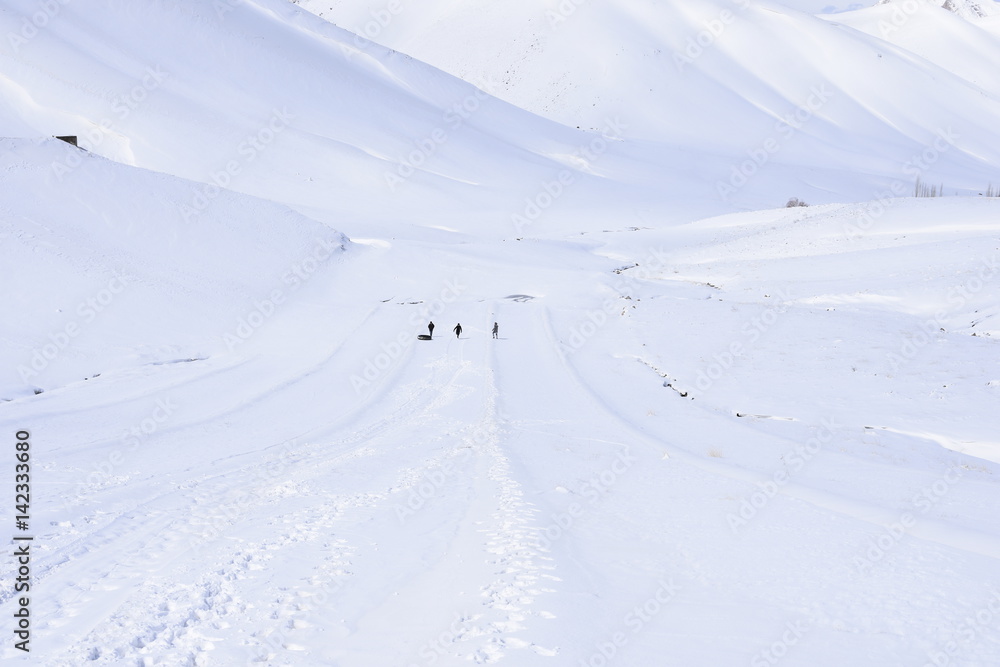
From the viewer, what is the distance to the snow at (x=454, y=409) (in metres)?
6.82

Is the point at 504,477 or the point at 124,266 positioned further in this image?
the point at 124,266

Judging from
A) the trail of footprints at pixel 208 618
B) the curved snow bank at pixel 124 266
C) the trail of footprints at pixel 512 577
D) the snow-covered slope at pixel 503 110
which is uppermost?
the snow-covered slope at pixel 503 110

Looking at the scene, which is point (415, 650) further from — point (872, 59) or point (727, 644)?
point (872, 59)

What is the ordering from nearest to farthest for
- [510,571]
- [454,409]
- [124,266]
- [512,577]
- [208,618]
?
[208,618]
[512,577]
[510,571]
[454,409]
[124,266]

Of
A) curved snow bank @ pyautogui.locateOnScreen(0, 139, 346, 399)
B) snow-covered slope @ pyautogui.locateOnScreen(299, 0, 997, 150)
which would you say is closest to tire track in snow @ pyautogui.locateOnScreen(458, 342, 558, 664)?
curved snow bank @ pyautogui.locateOnScreen(0, 139, 346, 399)

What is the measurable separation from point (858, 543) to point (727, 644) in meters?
3.31

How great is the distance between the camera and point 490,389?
2069cm

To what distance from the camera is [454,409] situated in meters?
18.0

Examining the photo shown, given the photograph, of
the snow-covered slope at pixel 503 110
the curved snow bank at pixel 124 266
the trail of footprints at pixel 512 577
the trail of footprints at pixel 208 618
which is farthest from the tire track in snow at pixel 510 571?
the snow-covered slope at pixel 503 110

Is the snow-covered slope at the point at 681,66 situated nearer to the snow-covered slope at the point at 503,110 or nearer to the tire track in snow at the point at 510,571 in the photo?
the snow-covered slope at the point at 503,110

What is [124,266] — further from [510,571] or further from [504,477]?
[510,571]

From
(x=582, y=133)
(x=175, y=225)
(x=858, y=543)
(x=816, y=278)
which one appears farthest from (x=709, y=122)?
(x=858, y=543)

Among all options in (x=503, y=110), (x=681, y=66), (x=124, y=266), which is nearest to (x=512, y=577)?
(x=124, y=266)

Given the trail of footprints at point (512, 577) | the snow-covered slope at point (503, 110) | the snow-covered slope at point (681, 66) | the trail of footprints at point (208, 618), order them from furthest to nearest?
the snow-covered slope at point (681, 66), the snow-covered slope at point (503, 110), the trail of footprints at point (512, 577), the trail of footprints at point (208, 618)
